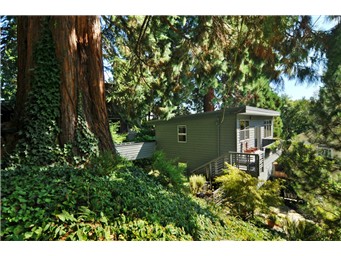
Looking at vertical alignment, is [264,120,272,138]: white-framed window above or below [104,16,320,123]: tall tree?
below

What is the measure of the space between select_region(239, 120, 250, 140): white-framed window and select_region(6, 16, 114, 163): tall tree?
16.0 feet

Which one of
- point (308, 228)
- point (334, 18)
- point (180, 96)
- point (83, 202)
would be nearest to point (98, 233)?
point (83, 202)

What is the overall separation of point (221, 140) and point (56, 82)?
17.2 ft

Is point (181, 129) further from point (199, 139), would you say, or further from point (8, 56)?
point (8, 56)

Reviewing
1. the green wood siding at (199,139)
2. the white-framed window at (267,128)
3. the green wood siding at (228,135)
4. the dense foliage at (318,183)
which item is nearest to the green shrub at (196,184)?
the green wood siding at (199,139)

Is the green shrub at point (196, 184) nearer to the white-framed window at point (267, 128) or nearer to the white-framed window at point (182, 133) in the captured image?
the white-framed window at point (182, 133)

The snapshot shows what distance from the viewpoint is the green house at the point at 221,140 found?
5.86m

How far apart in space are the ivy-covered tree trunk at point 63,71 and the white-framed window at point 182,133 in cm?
467

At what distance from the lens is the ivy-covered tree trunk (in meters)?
2.94

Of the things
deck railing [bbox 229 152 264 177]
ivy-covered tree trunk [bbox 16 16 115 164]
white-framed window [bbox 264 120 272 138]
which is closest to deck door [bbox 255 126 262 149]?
white-framed window [bbox 264 120 272 138]

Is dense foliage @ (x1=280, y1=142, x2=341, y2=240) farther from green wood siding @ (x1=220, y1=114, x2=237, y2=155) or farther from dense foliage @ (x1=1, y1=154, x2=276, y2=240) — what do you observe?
green wood siding @ (x1=220, y1=114, x2=237, y2=155)

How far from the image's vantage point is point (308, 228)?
121 inches

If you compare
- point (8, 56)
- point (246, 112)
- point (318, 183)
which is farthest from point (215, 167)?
point (8, 56)
